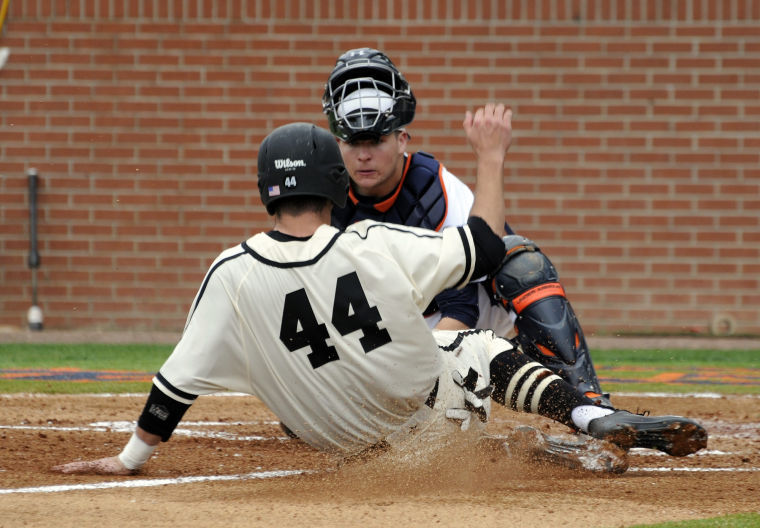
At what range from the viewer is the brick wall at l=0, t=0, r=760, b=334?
1155 cm

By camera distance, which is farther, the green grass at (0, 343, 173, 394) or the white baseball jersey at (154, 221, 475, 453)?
the green grass at (0, 343, 173, 394)

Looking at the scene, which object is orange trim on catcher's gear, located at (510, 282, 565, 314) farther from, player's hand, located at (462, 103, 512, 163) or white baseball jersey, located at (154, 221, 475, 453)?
white baseball jersey, located at (154, 221, 475, 453)

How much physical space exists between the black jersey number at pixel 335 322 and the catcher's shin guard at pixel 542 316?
0.98 m

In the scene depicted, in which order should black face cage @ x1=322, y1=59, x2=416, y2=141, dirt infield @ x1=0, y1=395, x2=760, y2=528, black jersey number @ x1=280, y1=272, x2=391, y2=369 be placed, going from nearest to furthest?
dirt infield @ x1=0, y1=395, x2=760, y2=528
black jersey number @ x1=280, y1=272, x2=391, y2=369
black face cage @ x1=322, y1=59, x2=416, y2=141

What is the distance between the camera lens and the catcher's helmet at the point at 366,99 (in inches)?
210

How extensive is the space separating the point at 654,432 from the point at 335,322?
1217mm

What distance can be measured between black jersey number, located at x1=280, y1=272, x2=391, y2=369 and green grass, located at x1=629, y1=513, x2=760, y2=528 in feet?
3.64

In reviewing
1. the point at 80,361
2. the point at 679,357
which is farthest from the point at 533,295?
the point at 679,357

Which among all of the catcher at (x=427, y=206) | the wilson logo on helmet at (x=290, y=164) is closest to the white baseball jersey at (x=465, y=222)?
the catcher at (x=427, y=206)

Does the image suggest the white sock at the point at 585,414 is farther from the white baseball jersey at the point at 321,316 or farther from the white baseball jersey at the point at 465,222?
the white baseball jersey at the point at 465,222

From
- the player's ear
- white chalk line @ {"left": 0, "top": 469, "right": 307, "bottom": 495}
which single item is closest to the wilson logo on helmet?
white chalk line @ {"left": 0, "top": 469, "right": 307, "bottom": 495}

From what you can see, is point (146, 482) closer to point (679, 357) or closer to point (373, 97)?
point (373, 97)

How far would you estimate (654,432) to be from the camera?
420cm

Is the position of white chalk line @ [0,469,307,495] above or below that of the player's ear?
below
